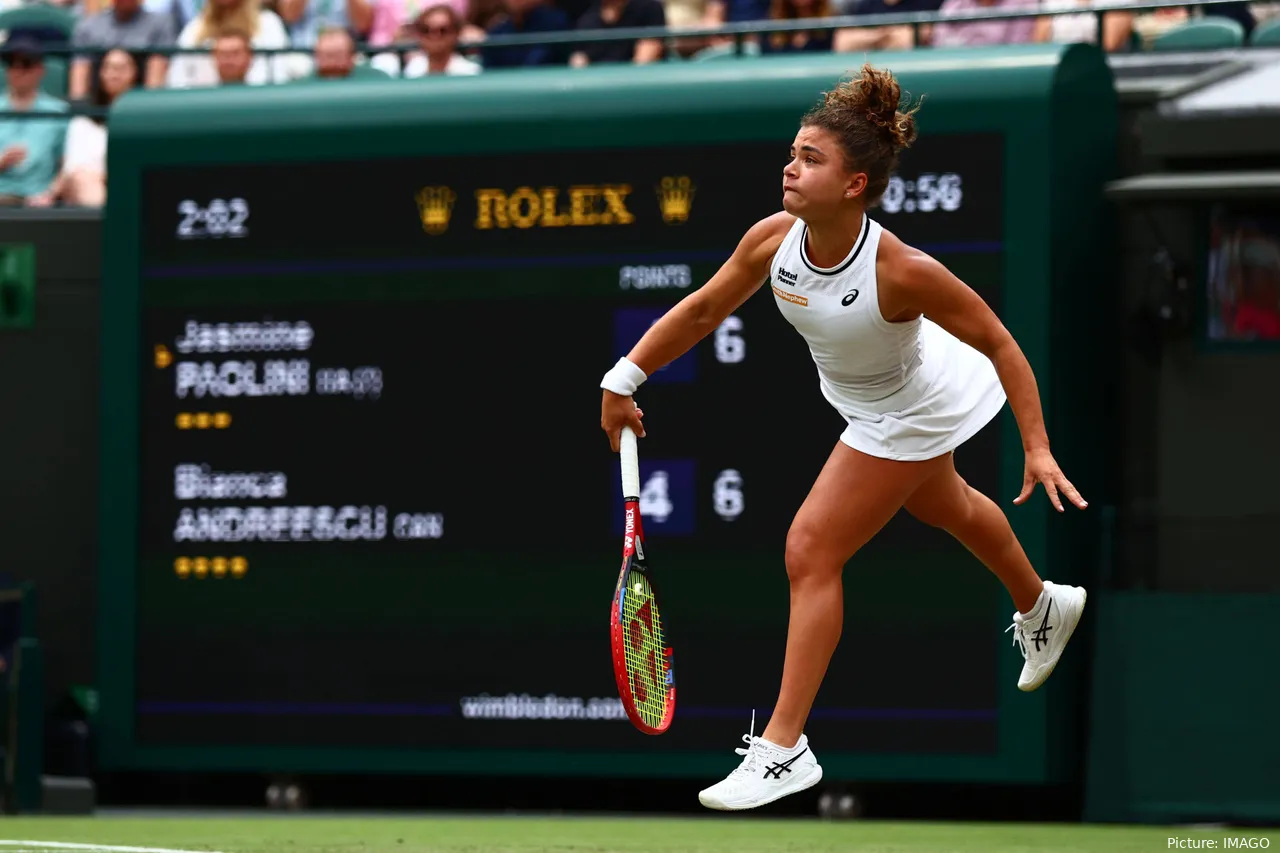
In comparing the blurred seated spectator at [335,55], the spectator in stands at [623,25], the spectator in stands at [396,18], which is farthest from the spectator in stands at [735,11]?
the blurred seated spectator at [335,55]

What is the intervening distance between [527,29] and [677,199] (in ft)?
9.53

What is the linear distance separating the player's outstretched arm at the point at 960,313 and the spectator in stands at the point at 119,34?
852cm

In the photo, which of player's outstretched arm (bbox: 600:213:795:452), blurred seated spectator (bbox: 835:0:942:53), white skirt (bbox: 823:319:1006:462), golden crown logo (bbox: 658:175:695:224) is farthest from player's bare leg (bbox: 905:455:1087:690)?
blurred seated spectator (bbox: 835:0:942:53)

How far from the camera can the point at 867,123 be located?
6.92 metres

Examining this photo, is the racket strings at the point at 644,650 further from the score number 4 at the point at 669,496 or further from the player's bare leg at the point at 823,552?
the score number 4 at the point at 669,496

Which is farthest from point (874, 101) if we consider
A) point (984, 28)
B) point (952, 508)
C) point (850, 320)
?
Result: point (984, 28)

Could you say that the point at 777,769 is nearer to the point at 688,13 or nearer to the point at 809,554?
the point at 809,554

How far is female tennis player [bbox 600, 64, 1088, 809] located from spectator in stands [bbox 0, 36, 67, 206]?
726 centimetres

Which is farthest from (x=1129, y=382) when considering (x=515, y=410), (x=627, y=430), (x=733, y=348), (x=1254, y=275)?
(x=627, y=430)

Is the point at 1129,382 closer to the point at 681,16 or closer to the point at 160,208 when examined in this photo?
the point at 681,16

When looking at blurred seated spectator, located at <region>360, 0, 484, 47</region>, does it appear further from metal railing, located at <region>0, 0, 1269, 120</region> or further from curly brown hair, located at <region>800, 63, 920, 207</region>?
curly brown hair, located at <region>800, 63, 920, 207</region>

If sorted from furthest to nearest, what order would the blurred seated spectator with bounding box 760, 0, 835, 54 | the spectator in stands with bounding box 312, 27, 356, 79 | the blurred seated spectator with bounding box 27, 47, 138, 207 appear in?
1. the blurred seated spectator with bounding box 27, 47, 138, 207
2. the spectator in stands with bounding box 312, 27, 356, 79
3. the blurred seated spectator with bounding box 760, 0, 835, 54

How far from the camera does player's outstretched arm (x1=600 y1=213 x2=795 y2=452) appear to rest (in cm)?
716

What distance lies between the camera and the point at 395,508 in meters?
11.7
